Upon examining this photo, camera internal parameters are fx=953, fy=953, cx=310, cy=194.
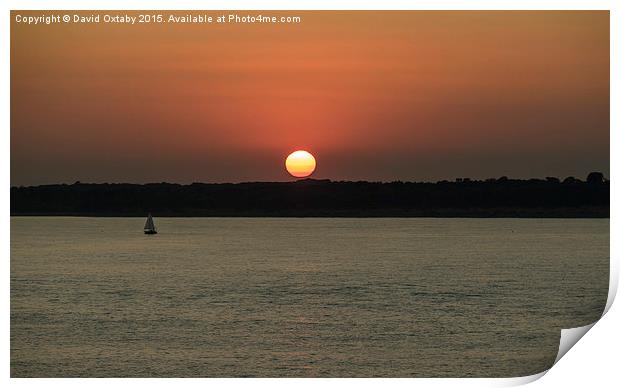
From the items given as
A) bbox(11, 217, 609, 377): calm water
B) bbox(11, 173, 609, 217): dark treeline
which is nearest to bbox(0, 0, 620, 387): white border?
bbox(11, 217, 609, 377): calm water

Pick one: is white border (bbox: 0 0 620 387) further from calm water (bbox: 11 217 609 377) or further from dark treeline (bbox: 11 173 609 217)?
dark treeline (bbox: 11 173 609 217)

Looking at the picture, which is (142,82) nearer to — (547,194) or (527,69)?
(527,69)

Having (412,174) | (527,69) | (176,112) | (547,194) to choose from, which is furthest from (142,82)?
(547,194)
